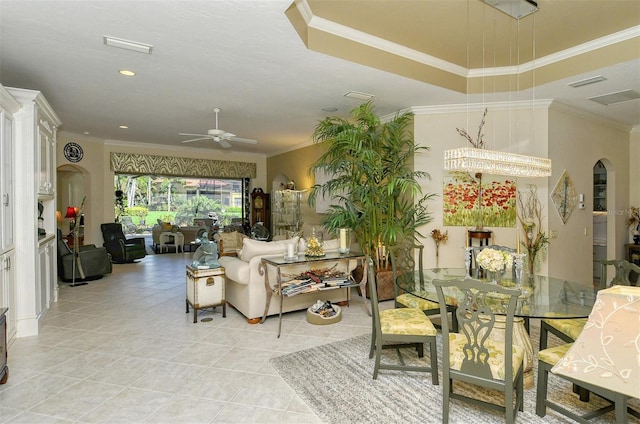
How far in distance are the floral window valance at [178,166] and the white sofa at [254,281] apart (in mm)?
5102

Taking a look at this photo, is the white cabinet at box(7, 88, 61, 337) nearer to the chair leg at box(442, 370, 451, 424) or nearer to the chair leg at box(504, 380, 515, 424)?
the chair leg at box(442, 370, 451, 424)

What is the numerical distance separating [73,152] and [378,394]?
8.08 m

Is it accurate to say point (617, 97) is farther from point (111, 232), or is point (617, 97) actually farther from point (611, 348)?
point (111, 232)

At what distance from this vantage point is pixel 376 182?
510cm

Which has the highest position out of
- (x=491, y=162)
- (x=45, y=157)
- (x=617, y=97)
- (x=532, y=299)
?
(x=617, y=97)

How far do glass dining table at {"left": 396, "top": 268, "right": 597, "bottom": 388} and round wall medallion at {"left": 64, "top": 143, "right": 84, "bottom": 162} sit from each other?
301 inches

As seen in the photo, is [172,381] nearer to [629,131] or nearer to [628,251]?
[628,251]

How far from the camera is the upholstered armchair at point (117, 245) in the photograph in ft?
26.1

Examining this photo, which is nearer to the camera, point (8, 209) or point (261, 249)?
point (8, 209)

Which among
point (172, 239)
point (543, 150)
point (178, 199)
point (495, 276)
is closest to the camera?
point (495, 276)

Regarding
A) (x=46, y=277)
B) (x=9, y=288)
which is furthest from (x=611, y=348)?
(x=46, y=277)

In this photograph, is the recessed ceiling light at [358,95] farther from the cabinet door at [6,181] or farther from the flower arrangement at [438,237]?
the cabinet door at [6,181]

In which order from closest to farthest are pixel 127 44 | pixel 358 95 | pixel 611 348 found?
pixel 611 348
pixel 127 44
pixel 358 95

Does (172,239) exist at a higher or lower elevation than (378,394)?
higher
